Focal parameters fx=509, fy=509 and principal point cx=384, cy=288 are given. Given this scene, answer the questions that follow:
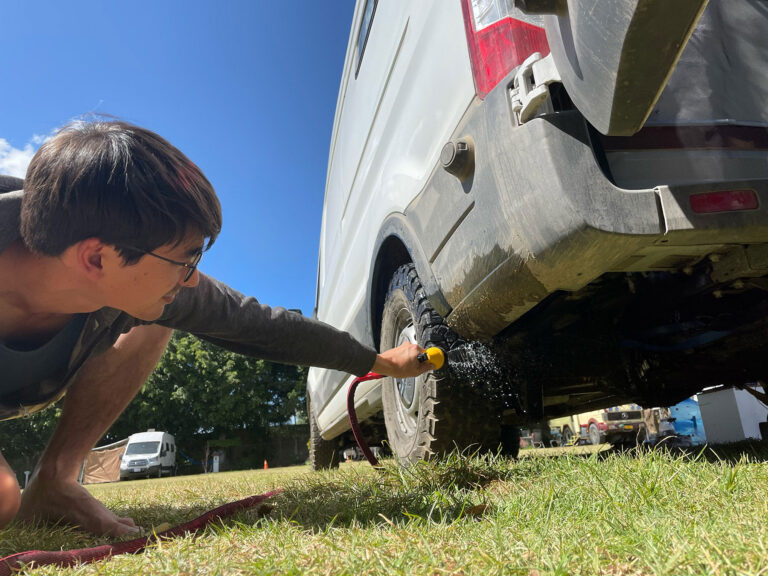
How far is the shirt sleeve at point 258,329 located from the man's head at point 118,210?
187 millimetres

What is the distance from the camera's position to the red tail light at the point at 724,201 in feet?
4.00

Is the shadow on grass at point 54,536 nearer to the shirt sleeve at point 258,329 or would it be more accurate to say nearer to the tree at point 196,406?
the shirt sleeve at point 258,329

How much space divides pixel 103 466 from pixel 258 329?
91.1 feet

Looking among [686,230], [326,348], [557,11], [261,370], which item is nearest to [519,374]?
[326,348]

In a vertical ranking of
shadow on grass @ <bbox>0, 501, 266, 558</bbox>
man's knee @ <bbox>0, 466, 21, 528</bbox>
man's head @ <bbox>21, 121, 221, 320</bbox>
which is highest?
man's head @ <bbox>21, 121, 221, 320</bbox>

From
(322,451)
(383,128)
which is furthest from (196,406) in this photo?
(383,128)

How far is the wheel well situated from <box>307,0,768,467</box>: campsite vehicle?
0.01m

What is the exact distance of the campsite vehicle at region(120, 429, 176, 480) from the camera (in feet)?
73.9

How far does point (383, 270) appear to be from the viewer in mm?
2654

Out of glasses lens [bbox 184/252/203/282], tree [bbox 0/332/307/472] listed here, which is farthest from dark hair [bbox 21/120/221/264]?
tree [bbox 0/332/307/472]

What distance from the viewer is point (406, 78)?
2215 mm

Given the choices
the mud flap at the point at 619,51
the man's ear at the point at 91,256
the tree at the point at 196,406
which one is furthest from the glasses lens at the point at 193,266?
the tree at the point at 196,406

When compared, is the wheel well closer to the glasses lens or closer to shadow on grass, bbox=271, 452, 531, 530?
shadow on grass, bbox=271, 452, 531, 530

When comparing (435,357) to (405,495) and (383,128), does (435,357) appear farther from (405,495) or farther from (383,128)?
(383,128)
